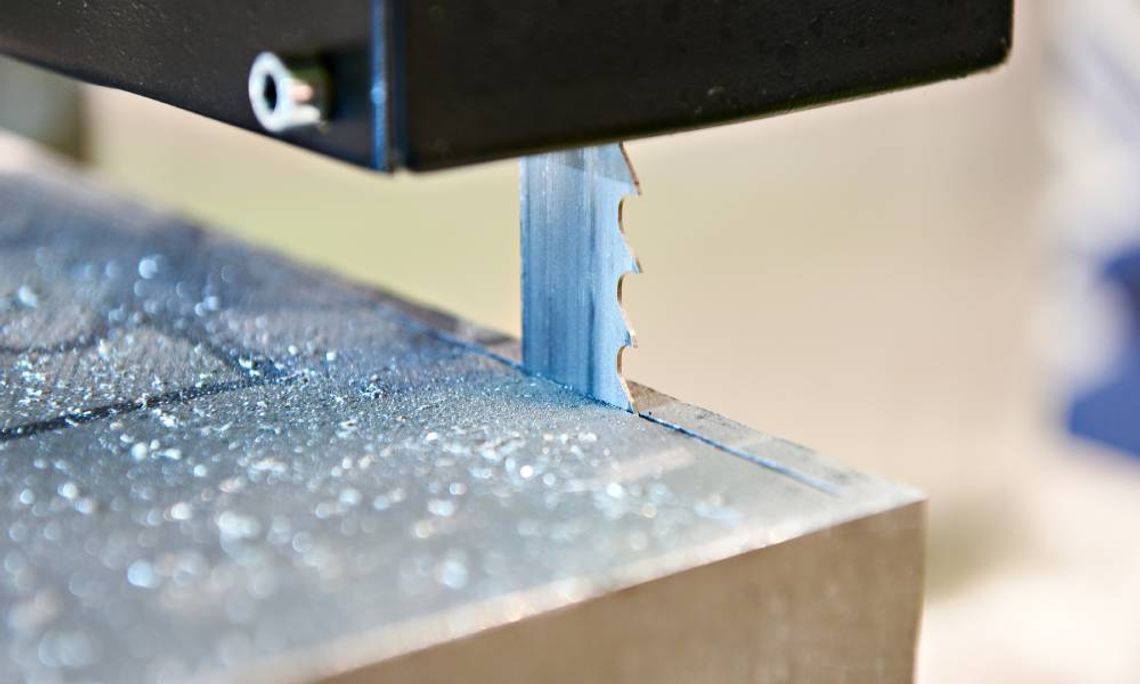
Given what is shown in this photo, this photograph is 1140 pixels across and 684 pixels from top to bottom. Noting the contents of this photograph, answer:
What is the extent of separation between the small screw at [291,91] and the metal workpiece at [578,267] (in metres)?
0.19

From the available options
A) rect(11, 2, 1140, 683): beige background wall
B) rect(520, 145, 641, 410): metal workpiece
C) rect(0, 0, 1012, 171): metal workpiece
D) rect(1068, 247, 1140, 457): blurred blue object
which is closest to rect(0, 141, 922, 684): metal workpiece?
rect(520, 145, 641, 410): metal workpiece

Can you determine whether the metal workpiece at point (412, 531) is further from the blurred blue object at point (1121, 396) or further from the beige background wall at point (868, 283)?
the blurred blue object at point (1121, 396)

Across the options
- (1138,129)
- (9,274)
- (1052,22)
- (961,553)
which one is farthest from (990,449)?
(9,274)

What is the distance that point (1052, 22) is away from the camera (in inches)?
92.7

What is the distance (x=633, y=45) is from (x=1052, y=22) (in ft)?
6.89

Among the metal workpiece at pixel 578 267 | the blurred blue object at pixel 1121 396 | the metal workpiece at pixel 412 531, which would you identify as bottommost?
the blurred blue object at pixel 1121 396

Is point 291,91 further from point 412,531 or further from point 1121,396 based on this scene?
point 1121,396

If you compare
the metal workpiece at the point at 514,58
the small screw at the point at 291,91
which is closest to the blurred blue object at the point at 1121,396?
the metal workpiece at the point at 514,58

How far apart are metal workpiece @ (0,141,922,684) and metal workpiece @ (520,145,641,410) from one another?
2 cm

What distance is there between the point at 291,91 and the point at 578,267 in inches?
9.0

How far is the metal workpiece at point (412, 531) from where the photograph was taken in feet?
1.44

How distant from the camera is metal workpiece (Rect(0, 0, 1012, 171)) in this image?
0.47 metres

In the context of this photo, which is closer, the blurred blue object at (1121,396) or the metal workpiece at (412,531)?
the metal workpiece at (412,531)

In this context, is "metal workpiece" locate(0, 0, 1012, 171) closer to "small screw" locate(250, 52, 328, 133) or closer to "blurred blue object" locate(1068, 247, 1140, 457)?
"small screw" locate(250, 52, 328, 133)
